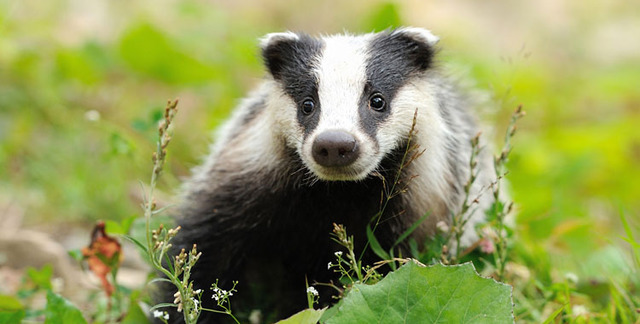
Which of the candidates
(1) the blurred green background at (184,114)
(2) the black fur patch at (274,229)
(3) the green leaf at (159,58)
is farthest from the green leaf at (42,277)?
(3) the green leaf at (159,58)

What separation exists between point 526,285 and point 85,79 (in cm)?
443

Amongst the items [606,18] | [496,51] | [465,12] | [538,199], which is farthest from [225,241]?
[606,18]

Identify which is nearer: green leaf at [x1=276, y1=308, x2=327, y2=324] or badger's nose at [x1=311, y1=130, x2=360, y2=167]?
green leaf at [x1=276, y1=308, x2=327, y2=324]

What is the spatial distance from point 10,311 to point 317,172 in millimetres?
1451

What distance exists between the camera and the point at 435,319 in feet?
8.82

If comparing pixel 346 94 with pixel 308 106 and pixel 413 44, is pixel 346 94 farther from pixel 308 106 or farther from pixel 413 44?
pixel 413 44

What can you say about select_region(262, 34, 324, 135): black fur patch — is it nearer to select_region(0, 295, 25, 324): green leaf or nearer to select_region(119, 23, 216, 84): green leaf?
select_region(0, 295, 25, 324): green leaf

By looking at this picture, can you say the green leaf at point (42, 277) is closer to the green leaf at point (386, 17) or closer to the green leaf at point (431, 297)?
the green leaf at point (431, 297)

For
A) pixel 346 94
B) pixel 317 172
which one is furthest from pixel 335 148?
pixel 346 94

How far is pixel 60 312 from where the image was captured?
10.3 feet

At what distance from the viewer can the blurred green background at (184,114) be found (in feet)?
17.0

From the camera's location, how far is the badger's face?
3.16 m

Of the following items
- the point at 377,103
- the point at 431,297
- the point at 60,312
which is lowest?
the point at 431,297

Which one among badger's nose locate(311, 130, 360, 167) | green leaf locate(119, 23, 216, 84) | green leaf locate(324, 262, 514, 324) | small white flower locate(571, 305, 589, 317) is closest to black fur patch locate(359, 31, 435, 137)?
badger's nose locate(311, 130, 360, 167)
